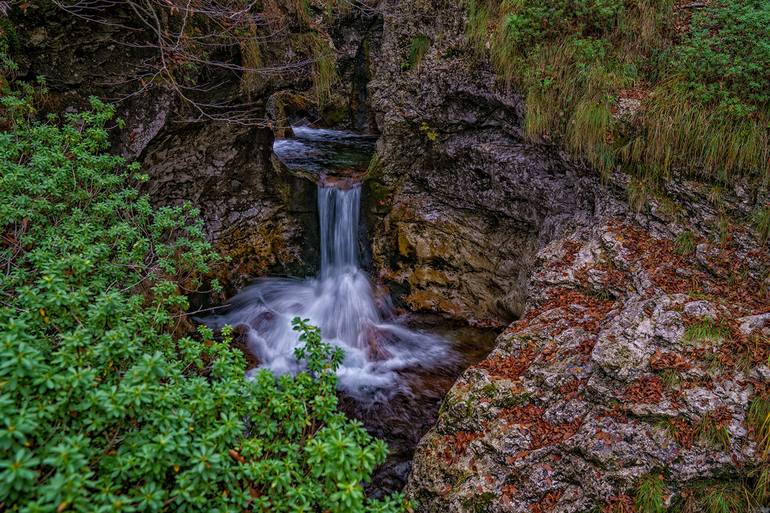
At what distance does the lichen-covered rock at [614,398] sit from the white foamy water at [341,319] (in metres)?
2.15

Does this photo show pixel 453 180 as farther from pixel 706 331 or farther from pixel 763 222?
pixel 706 331

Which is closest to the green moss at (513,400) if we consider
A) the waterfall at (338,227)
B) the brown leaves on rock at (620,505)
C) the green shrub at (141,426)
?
the brown leaves on rock at (620,505)

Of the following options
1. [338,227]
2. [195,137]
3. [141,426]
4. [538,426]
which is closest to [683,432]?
[538,426]

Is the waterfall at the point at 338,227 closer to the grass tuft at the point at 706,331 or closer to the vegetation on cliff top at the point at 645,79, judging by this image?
the vegetation on cliff top at the point at 645,79

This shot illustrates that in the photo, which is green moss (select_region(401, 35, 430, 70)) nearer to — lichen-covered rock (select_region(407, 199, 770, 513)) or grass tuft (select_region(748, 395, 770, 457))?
lichen-covered rock (select_region(407, 199, 770, 513))

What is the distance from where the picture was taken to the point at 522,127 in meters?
6.49

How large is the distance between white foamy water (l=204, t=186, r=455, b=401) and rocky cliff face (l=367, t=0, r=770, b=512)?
3.79 ft

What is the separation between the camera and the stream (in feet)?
18.9

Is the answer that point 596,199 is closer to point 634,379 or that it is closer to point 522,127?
point 522,127

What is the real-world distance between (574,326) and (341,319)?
4285 mm

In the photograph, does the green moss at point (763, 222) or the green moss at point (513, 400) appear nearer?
the green moss at point (513, 400)

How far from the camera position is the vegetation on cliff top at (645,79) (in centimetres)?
468

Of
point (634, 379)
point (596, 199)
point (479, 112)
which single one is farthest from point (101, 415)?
point (479, 112)

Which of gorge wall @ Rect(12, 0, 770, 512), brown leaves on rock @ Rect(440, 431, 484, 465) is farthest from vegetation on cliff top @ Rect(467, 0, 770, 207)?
brown leaves on rock @ Rect(440, 431, 484, 465)
